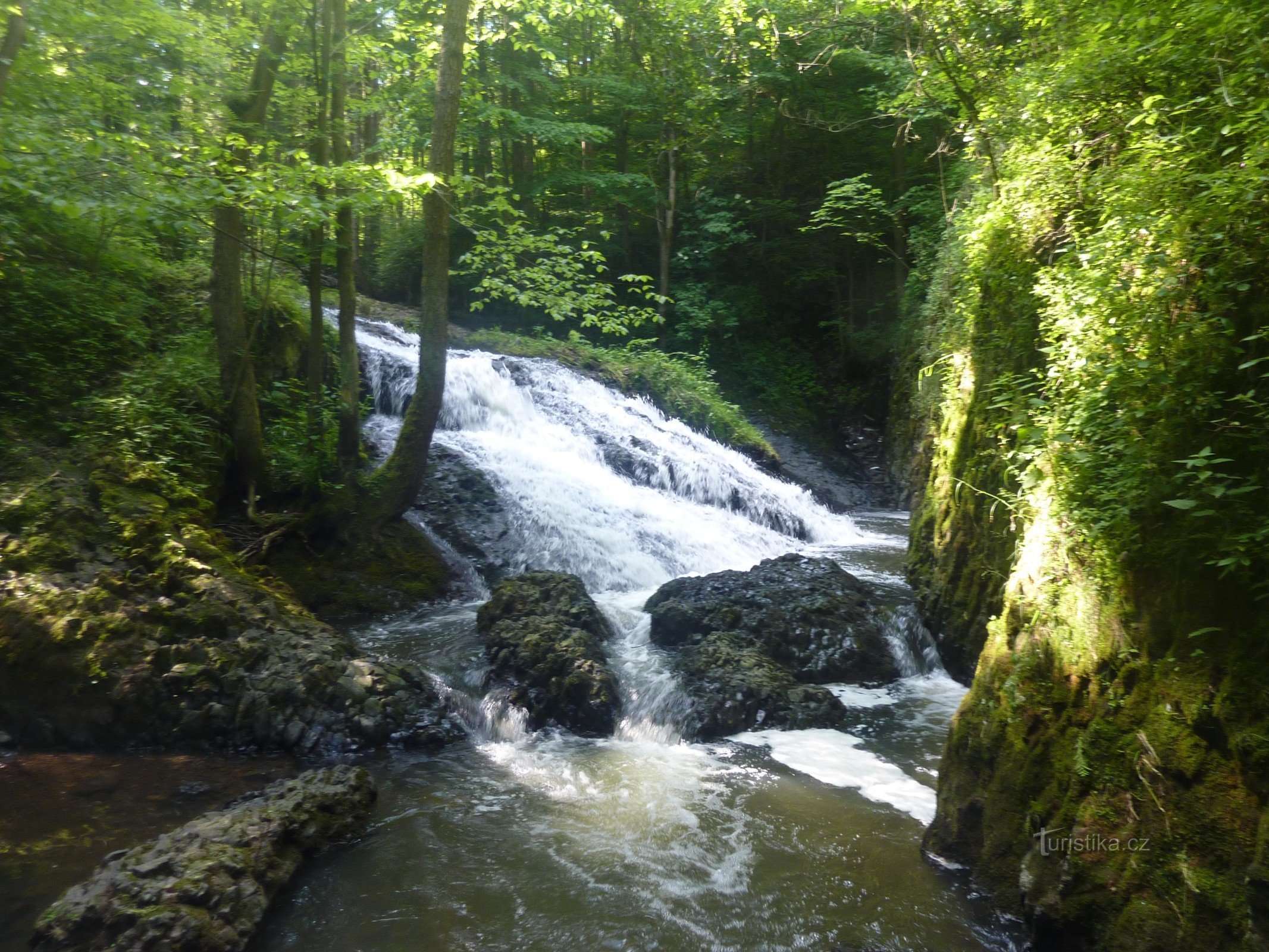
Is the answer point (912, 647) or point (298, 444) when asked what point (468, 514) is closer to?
point (298, 444)

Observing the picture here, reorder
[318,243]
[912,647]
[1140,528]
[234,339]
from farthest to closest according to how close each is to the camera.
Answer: [318,243]
[234,339]
[912,647]
[1140,528]

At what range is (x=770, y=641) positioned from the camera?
7.48 meters

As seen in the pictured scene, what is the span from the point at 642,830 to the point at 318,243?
24.2ft

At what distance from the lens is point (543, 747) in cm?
585

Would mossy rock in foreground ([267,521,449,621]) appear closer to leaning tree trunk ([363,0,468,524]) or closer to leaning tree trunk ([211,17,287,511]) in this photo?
leaning tree trunk ([363,0,468,524])

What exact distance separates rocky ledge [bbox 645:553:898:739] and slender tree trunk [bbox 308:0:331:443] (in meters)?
4.82

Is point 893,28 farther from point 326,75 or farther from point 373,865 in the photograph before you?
point 373,865

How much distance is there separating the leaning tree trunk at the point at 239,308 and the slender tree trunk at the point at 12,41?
2258 millimetres

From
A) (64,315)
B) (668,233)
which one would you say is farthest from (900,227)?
(64,315)

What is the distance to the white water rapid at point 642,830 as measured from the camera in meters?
3.69

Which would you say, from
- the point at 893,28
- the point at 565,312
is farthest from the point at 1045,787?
the point at 893,28

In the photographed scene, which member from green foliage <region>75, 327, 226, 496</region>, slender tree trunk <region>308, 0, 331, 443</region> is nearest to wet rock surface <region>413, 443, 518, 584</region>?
slender tree trunk <region>308, 0, 331, 443</region>

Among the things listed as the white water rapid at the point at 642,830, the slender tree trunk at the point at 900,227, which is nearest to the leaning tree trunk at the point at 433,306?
the white water rapid at the point at 642,830

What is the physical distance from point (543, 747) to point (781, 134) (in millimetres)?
19212
